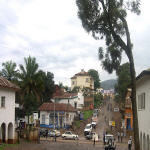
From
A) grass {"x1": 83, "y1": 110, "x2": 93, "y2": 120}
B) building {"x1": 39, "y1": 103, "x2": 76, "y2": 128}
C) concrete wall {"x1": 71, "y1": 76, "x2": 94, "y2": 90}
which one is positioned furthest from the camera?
concrete wall {"x1": 71, "y1": 76, "x2": 94, "y2": 90}

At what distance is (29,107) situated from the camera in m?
69.1

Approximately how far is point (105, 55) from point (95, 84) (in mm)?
117630

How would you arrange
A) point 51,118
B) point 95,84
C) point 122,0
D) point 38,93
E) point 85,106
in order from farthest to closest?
point 95,84
point 85,106
point 51,118
point 38,93
point 122,0

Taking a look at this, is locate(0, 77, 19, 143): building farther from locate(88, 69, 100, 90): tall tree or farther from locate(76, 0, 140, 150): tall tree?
locate(88, 69, 100, 90): tall tree

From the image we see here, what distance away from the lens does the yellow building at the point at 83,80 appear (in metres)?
127

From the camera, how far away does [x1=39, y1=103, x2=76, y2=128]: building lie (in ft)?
216

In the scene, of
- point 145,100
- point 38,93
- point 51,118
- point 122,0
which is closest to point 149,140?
point 145,100

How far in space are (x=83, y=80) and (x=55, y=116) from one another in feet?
203

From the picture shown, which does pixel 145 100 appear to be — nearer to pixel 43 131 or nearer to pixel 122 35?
pixel 122 35

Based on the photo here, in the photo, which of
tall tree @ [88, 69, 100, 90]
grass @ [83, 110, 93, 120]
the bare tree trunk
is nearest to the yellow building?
tall tree @ [88, 69, 100, 90]

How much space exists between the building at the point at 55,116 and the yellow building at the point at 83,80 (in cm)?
5883

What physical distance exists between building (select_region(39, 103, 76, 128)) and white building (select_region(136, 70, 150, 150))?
4136 centimetres

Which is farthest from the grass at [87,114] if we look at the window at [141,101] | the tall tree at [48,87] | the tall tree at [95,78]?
the tall tree at [95,78]

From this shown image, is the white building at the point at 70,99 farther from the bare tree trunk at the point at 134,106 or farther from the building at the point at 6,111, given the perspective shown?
the bare tree trunk at the point at 134,106
